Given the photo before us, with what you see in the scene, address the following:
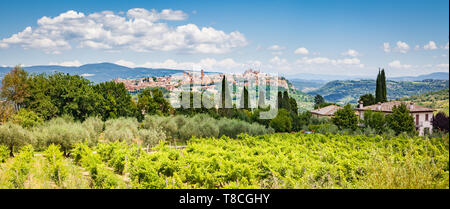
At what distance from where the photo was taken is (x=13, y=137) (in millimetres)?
12391

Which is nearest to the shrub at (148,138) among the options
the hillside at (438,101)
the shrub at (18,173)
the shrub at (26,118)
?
the shrub at (26,118)

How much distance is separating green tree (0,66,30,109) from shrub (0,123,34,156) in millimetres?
5945

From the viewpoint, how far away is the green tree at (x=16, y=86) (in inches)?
680

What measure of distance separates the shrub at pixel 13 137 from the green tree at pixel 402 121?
26.7 metres

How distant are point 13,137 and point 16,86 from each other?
753 centimetres

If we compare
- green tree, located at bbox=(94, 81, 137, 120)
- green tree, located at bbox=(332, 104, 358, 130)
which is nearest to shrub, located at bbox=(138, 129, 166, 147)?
green tree, located at bbox=(94, 81, 137, 120)

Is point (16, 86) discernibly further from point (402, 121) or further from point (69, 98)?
point (402, 121)

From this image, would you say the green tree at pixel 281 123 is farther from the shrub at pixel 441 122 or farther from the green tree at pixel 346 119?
the shrub at pixel 441 122

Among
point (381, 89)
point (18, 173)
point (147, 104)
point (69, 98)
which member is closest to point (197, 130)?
point (147, 104)

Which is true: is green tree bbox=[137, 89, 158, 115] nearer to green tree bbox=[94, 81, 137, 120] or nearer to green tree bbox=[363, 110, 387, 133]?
green tree bbox=[94, 81, 137, 120]
